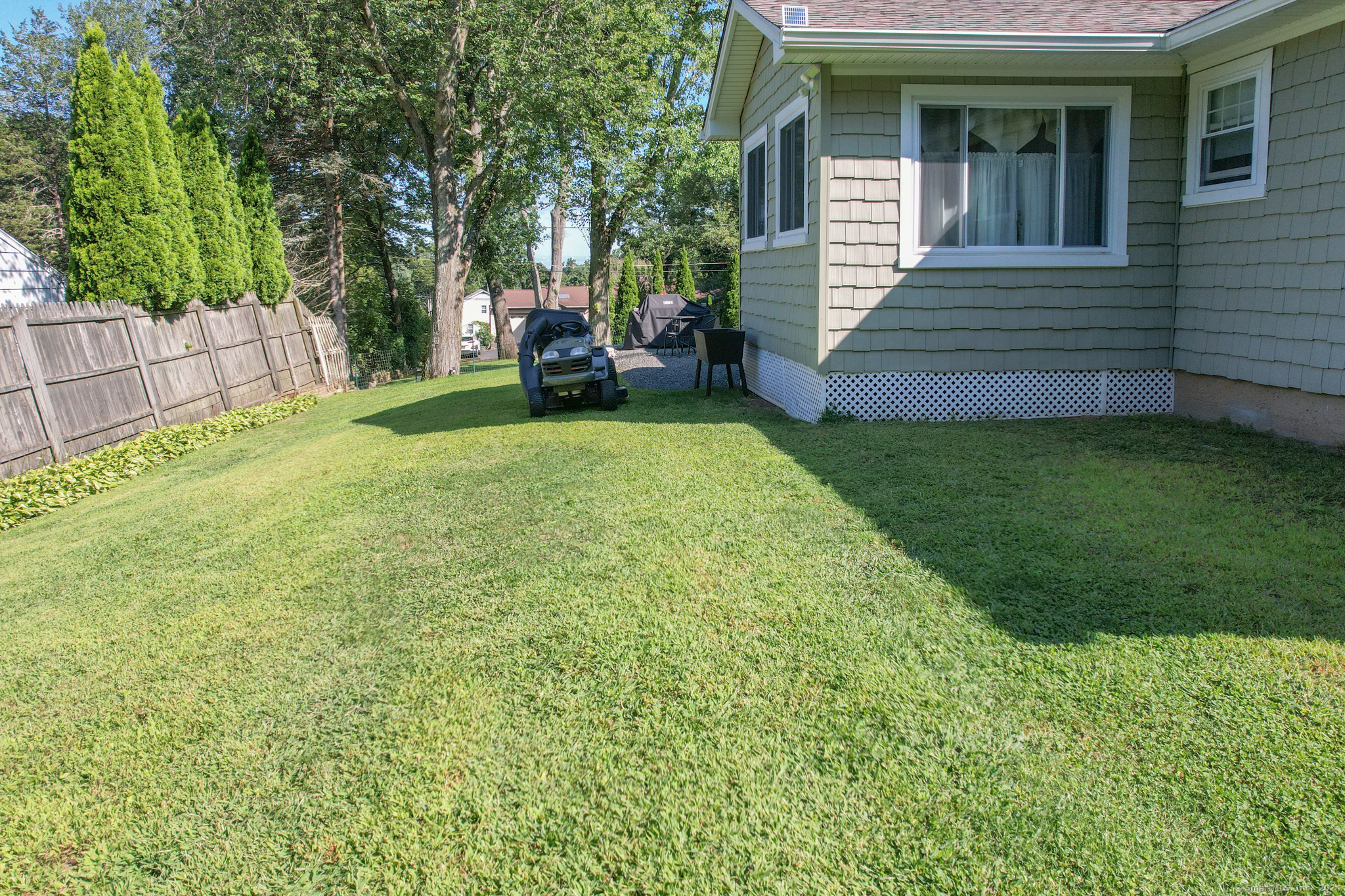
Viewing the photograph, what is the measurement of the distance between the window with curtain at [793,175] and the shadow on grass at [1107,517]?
92.6 inches

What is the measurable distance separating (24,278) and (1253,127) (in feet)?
74.8

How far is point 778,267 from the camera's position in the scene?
944 cm

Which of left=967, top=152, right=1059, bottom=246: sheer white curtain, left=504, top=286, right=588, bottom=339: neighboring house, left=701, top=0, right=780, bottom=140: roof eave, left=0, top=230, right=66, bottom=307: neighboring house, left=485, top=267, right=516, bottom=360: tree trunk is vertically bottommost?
left=504, top=286, right=588, bottom=339: neighboring house

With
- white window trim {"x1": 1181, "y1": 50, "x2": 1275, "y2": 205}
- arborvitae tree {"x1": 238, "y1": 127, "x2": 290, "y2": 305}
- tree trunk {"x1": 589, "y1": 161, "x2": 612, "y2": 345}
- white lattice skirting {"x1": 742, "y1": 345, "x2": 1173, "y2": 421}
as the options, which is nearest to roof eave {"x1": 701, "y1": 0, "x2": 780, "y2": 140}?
white lattice skirting {"x1": 742, "y1": 345, "x2": 1173, "y2": 421}

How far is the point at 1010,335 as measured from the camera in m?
7.80

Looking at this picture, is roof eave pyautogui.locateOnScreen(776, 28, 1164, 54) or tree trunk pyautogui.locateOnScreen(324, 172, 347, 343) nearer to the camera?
roof eave pyautogui.locateOnScreen(776, 28, 1164, 54)

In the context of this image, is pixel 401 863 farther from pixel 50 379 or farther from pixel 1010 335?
pixel 50 379

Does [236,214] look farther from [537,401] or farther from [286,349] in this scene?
[537,401]

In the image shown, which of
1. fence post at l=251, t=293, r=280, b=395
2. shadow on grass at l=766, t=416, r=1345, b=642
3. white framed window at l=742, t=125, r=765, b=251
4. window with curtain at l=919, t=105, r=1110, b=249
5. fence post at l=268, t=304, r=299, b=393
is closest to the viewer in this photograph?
shadow on grass at l=766, t=416, r=1345, b=642

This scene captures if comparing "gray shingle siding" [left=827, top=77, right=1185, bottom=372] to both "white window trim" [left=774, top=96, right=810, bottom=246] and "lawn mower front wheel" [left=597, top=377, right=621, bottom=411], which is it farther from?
"lawn mower front wheel" [left=597, top=377, right=621, bottom=411]

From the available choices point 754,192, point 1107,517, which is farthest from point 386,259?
point 1107,517

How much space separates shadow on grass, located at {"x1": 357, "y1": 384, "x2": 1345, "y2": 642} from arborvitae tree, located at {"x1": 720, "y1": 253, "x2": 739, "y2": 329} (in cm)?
1663

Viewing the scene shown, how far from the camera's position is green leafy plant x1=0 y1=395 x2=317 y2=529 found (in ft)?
26.5

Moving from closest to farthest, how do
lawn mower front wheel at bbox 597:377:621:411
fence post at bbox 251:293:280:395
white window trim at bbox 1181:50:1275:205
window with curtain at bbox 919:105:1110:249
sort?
white window trim at bbox 1181:50:1275:205, window with curtain at bbox 919:105:1110:249, lawn mower front wheel at bbox 597:377:621:411, fence post at bbox 251:293:280:395
